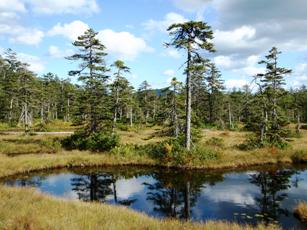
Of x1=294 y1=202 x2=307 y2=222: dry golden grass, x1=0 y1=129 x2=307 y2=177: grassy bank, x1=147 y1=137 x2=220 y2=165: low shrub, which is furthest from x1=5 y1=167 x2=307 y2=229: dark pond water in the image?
x1=147 y1=137 x2=220 y2=165: low shrub

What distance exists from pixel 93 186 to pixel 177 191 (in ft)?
20.3

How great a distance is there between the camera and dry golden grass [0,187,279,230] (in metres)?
10.9

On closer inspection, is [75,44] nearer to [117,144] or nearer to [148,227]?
[117,144]

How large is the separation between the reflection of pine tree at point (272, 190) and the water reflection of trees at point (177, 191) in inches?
125

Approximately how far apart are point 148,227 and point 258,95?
2746 centimetres

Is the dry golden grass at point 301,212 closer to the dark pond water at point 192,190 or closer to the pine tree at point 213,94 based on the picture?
the dark pond water at point 192,190

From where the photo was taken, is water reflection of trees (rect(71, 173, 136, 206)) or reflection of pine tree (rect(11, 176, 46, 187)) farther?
reflection of pine tree (rect(11, 176, 46, 187))

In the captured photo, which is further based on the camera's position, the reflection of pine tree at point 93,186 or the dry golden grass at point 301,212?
the reflection of pine tree at point 93,186

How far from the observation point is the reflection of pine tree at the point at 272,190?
18.1 m

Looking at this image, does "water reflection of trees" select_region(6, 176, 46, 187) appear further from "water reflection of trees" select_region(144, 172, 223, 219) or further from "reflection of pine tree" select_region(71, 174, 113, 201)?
"water reflection of trees" select_region(144, 172, 223, 219)

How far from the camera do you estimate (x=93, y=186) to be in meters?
24.8

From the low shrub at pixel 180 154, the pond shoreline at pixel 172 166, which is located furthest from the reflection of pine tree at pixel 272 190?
the low shrub at pixel 180 154

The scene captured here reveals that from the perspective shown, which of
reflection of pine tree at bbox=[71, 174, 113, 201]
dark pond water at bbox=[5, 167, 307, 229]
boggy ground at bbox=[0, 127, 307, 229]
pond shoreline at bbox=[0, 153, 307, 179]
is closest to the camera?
boggy ground at bbox=[0, 127, 307, 229]

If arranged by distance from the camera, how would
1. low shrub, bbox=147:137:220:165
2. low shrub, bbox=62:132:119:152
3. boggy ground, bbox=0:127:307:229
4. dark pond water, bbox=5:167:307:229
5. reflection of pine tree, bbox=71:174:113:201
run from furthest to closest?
low shrub, bbox=62:132:119:152, low shrub, bbox=147:137:220:165, reflection of pine tree, bbox=71:174:113:201, dark pond water, bbox=5:167:307:229, boggy ground, bbox=0:127:307:229
